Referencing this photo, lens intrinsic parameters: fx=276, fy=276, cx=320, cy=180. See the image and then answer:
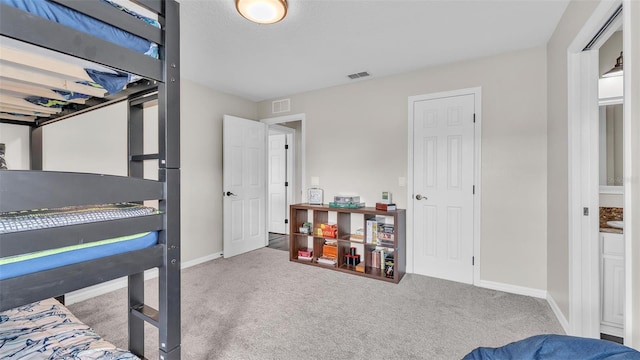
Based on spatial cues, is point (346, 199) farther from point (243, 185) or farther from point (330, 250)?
point (243, 185)

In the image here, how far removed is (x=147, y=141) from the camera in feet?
10.5

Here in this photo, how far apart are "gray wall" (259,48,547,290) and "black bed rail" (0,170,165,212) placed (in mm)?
2887

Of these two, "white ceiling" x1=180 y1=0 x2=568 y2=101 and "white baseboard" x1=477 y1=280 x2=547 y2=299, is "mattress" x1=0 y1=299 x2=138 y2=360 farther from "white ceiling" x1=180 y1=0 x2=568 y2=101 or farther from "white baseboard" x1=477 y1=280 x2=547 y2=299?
"white baseboard" x1=477 y1=280 x2=547 y2=299

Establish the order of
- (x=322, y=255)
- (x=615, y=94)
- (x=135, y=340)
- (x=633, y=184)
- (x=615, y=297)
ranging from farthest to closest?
(x=322, y=255), (x=615, y=94), (x=615, y=297), (x=135, y=340), (x=633, y=184)

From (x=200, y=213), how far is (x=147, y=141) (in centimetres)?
110

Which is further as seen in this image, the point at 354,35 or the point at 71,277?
the point at 354,35

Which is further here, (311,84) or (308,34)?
(311,84)

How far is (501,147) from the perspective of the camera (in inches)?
109

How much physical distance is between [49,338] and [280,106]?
362cm

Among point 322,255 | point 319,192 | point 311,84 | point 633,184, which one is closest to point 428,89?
point 311,84

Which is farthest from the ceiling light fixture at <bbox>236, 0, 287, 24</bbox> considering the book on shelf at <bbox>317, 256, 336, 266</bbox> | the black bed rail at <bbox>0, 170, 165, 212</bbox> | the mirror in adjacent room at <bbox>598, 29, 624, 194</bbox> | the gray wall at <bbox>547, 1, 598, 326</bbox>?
the book on shelf at <bbox>317, 256, 336, 266</bbox>

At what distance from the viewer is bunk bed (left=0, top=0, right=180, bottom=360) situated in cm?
71

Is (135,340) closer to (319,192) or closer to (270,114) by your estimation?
(319,192)

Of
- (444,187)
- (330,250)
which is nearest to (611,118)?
(444,187)
